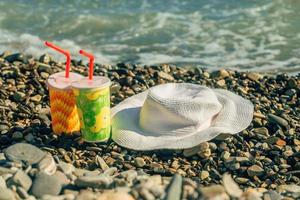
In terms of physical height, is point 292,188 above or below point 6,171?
below

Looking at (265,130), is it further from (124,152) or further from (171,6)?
(171,6)

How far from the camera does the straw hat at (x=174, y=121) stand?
486 cm

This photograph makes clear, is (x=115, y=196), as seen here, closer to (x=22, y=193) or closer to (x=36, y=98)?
(x=22, y=193)

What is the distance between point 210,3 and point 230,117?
22.4ft

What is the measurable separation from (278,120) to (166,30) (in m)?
4.72

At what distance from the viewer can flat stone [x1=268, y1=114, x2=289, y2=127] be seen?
5315 millimetres

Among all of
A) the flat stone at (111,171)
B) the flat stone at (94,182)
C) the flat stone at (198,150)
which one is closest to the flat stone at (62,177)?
the flat stone at (94,182)

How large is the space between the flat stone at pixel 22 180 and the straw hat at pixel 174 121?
1307mm

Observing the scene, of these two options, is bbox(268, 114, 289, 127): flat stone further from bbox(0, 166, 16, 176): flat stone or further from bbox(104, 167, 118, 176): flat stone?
bbox(0, 166, 16, 176): flat stone

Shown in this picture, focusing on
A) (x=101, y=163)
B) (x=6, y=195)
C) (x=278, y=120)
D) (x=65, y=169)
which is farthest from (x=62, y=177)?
(x=278, y=120)

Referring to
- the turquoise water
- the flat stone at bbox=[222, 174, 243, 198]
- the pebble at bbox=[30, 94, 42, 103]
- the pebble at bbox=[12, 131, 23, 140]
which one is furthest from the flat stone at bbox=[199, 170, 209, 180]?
the turquoise water

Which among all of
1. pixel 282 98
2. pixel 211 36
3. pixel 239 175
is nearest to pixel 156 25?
pixel 211 36

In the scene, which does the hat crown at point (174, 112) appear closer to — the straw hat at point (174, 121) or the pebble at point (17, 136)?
the straw hat at point (174, 121)

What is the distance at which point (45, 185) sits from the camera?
357 cm
